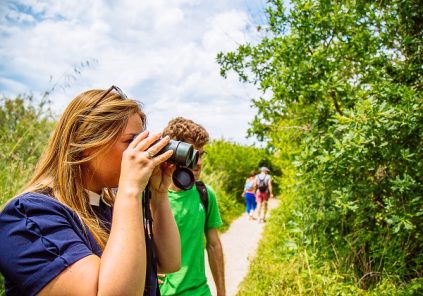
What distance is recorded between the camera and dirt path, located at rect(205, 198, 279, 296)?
19.7 ft

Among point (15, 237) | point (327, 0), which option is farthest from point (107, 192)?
point (327, 0)

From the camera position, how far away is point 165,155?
129cm

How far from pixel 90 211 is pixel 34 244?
34 centimetres

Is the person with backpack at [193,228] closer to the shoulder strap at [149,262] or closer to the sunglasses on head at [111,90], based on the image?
the shoulder strap at [149,262]

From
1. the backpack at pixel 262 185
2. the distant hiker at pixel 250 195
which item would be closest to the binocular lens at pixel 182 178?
the backpack at pixel 262 185

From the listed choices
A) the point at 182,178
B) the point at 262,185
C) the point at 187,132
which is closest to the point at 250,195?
the point at 262,185

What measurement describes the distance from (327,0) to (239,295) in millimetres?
3770

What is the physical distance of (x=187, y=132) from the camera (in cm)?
247

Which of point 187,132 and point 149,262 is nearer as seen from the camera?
point 149,262

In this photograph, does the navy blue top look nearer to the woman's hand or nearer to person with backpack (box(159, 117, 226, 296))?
the woman's hand

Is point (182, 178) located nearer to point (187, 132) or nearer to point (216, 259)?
point (187, 132)

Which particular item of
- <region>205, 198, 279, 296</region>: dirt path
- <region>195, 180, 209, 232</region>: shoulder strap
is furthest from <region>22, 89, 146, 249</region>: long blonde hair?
Answer: <region>205, 198, 279, 296</region>: dirt path

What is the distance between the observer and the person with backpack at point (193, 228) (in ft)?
7.24

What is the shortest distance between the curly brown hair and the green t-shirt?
349mm
